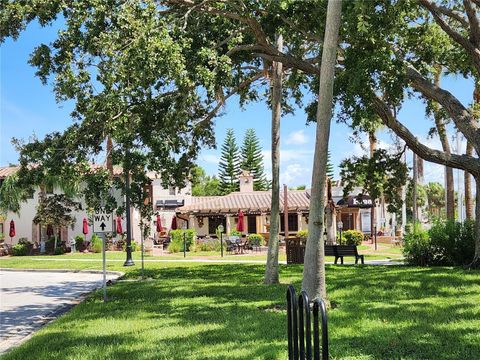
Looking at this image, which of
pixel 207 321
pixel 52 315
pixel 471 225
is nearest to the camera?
pixel 207 321

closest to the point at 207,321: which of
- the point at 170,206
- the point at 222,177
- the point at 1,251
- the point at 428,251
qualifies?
the point at 428,251

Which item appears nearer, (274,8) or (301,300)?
(301,300)

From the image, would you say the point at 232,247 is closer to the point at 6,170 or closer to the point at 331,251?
the point at 331,251

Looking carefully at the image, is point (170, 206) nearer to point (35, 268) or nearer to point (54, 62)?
point (35, 268)

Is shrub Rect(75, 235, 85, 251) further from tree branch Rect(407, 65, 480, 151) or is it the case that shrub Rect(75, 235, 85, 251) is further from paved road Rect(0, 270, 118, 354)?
tree branch Rect(407, 65, 480, 151)

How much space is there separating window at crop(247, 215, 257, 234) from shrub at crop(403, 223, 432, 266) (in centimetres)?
2777

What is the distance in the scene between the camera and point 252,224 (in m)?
47.8

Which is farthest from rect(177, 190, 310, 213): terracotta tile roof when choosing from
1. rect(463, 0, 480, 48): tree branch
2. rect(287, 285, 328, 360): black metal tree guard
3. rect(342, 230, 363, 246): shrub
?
rect(287, 285, 328, 360): black metal tree guard

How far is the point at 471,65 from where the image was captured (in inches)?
682

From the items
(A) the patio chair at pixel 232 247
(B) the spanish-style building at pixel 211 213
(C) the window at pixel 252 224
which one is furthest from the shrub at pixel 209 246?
(C) the window at pixel 252 224

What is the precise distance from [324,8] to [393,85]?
2.59 meters

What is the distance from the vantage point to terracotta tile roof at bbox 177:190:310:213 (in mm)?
45469

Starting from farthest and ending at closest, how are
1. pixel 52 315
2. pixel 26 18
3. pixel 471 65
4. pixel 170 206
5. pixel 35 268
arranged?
pixel 170 206 → pixel 35 268 → pixel 471 65 → pixel 52 315 → pixel 26 18

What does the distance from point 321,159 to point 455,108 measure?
8.11 m
